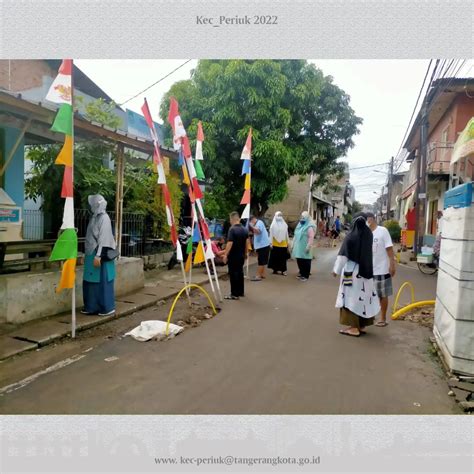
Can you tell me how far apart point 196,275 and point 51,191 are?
12.3ft

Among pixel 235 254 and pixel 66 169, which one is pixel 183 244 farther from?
pixel 66 169

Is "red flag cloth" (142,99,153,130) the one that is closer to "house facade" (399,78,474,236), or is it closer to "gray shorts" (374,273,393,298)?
"gray shorts" (374,273,393,298)

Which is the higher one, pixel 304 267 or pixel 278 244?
pixel 278 244

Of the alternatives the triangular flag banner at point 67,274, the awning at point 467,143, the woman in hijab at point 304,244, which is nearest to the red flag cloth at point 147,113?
the triangular flag banner at point 67,274

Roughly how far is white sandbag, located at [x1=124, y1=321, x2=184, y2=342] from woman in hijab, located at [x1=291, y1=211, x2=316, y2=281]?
4.89 m

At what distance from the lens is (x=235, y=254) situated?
688 centimetres

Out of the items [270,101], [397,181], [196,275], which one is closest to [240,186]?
[270,101]

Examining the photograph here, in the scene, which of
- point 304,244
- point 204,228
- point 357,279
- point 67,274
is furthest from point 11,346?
point 304,244

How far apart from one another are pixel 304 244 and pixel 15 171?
625cm

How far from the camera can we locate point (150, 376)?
3.55m

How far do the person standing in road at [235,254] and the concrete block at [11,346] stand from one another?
10.9ft

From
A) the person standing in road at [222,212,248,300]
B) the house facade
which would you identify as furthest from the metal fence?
the house facade

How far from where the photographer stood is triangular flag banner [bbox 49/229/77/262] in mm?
4414

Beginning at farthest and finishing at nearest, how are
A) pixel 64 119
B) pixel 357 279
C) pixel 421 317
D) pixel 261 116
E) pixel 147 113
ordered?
pixel 261 116 → pixel 421 317 → pixel 147 113 → pixel 357 279 → pixel 64 119
